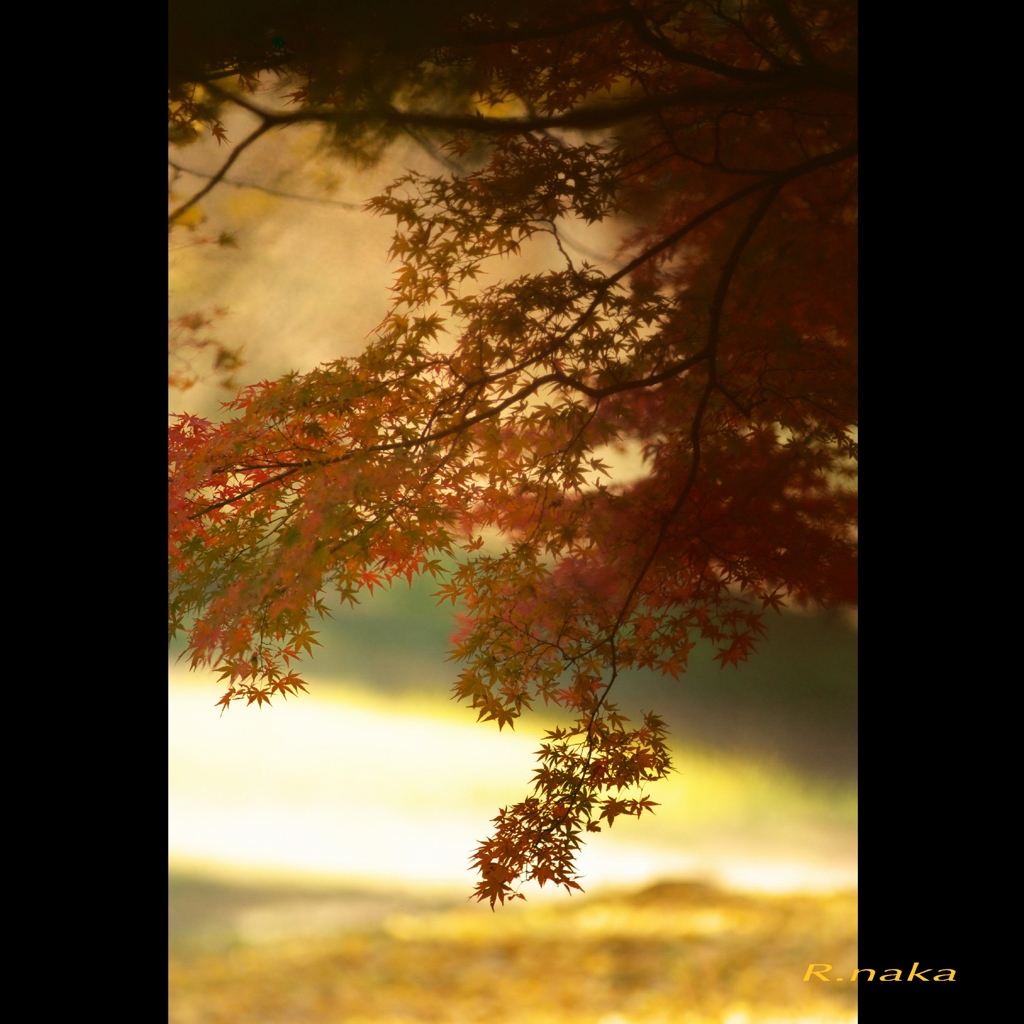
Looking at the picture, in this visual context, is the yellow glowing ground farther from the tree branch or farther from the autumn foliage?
the tree branch

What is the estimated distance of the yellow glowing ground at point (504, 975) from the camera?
2.44m

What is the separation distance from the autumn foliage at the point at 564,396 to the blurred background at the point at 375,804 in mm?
63

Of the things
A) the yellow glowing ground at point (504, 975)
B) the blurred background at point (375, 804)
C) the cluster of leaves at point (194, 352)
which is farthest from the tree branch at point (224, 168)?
the yellow glowing ground at point (504, 975)

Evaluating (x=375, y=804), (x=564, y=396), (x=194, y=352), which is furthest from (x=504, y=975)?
(x=194, y=352)

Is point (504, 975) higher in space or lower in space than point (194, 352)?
lower

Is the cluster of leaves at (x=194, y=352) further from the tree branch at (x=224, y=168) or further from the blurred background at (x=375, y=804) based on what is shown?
the tree branch at (x=224, y=168)

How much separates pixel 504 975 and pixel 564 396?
149 cm

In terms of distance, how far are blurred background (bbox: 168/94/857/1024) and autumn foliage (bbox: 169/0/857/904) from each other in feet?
0.21

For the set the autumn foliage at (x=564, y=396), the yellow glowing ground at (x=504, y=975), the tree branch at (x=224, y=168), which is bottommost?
the yellow glowing ground at (x=504, y=975)

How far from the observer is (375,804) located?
246cm

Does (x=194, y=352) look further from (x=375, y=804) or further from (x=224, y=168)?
(x=375, y=804)

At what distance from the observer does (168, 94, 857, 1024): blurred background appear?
8.03ft
